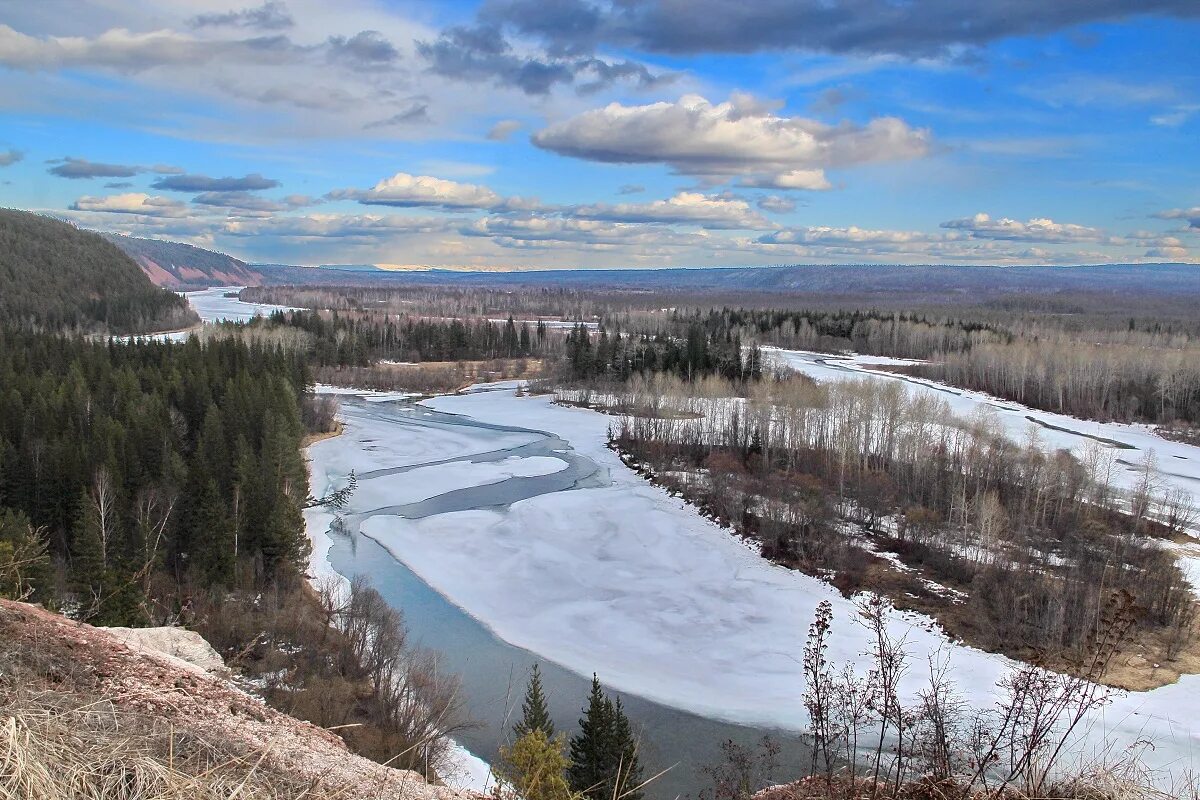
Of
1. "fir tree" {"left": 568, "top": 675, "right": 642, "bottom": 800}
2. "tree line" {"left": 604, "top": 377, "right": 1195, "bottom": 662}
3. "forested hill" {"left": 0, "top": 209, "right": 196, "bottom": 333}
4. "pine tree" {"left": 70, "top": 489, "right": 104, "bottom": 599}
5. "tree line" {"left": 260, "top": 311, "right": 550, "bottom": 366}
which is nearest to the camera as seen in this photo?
"fir tree" {"left": 568, "top": 675, "right": 642, "bottom": 800}

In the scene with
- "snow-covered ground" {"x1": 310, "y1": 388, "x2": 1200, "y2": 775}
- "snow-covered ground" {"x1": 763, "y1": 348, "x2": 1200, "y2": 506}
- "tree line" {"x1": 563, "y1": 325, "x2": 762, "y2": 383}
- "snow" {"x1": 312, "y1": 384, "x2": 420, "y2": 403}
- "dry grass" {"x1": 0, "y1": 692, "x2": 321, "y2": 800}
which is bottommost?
"snow-covered ground" {"x1": 310, "y1": 388, "x2": 1200, "y2": 775}

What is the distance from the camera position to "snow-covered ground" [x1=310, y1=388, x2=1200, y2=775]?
2073 centimetres

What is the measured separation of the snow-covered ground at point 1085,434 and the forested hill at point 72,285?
91.7m

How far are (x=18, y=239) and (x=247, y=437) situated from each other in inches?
4576

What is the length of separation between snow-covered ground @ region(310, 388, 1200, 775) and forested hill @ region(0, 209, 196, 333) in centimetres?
8828

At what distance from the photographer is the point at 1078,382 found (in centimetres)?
6844

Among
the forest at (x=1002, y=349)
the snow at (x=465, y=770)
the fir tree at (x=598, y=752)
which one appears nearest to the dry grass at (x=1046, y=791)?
the fir tree at (x=598, y=752)

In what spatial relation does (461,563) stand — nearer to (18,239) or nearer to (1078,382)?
(1078,382)

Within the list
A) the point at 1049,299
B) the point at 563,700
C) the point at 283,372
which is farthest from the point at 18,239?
the point at 1049,299

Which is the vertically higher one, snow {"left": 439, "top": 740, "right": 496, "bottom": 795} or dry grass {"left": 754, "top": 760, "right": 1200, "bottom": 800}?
dry grass {"left": 754, "top": 760, "right": 1200, "bottom": 800}

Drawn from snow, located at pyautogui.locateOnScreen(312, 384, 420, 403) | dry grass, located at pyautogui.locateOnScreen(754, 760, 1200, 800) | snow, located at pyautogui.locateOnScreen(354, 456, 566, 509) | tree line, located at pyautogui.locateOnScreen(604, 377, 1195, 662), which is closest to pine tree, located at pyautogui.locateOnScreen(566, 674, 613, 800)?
dry grass, located at pyautogui.locateOnScreen(754, 760, 1200, 800)

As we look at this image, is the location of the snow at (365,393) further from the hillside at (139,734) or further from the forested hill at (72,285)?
the hillside at (139,734)

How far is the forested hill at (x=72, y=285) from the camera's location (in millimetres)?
109062

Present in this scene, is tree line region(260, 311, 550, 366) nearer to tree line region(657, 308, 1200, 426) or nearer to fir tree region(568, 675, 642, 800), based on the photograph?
tree line region(657, 308, 1200, 426)
